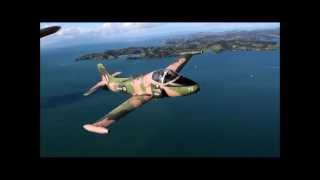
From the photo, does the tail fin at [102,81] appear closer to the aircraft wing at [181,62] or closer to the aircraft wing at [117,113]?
the aircraft wing at [117,113]

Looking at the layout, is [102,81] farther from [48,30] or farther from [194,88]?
[194,88]

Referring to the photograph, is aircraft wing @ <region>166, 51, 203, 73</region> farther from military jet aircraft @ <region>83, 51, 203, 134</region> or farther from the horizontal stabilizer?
the horizontal stabilizer

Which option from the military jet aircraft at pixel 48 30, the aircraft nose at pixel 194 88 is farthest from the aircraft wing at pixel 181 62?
the military jet aircraft at pixel 48 30

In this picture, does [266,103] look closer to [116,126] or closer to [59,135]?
[116,126]

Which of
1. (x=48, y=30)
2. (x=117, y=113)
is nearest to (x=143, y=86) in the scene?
(x=117, y=113)

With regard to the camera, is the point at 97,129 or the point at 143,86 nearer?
the point at 97,129

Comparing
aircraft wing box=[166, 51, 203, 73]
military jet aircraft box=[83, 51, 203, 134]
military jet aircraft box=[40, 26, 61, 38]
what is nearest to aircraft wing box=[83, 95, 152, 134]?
military jet aircraft box=[83, 51, 203, 134]
